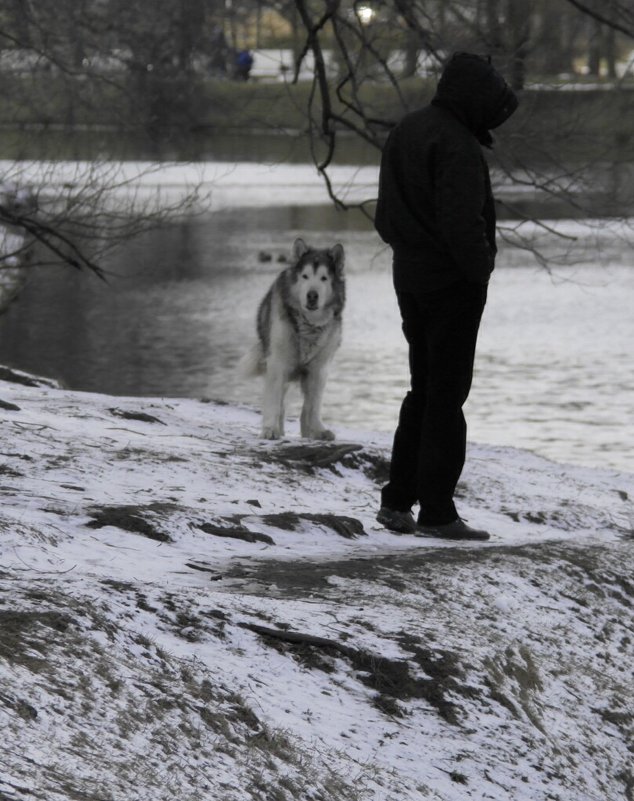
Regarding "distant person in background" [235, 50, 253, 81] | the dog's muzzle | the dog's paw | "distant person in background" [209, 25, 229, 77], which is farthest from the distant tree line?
"distant person in background" [209, 25, 229, 77]

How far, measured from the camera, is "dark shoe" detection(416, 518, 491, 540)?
7082 millimetres

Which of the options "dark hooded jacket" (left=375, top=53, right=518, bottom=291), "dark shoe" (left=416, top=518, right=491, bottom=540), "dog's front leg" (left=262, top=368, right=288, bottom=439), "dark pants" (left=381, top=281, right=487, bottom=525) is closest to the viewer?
"dark hooded jacket" (left=375, top=53, right=518, bottom=291)

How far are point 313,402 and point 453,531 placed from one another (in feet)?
11.1

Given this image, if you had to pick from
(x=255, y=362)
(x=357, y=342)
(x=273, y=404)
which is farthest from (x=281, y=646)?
(x=357, y=342)

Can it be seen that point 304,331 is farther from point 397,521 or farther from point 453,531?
point 453,531

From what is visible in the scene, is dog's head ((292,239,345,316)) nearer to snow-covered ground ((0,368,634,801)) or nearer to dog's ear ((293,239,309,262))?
dog's ear ((293,239,309,262))

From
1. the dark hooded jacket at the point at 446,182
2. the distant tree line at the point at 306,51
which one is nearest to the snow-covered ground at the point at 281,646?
the dark hooded jacket at the point at 446,182

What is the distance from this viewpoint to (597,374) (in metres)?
17.8

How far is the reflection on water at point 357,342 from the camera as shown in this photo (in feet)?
49.8

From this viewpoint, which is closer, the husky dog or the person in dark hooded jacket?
the person in dark hooded jacket

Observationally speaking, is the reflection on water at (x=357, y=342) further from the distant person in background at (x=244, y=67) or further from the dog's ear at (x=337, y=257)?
the distant person in background at (x=244, y=67)

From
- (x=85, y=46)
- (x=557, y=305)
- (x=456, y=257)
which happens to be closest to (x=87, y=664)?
(x=456, y=257)

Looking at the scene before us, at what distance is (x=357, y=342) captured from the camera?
20.3 m

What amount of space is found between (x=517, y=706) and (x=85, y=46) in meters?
11.7
